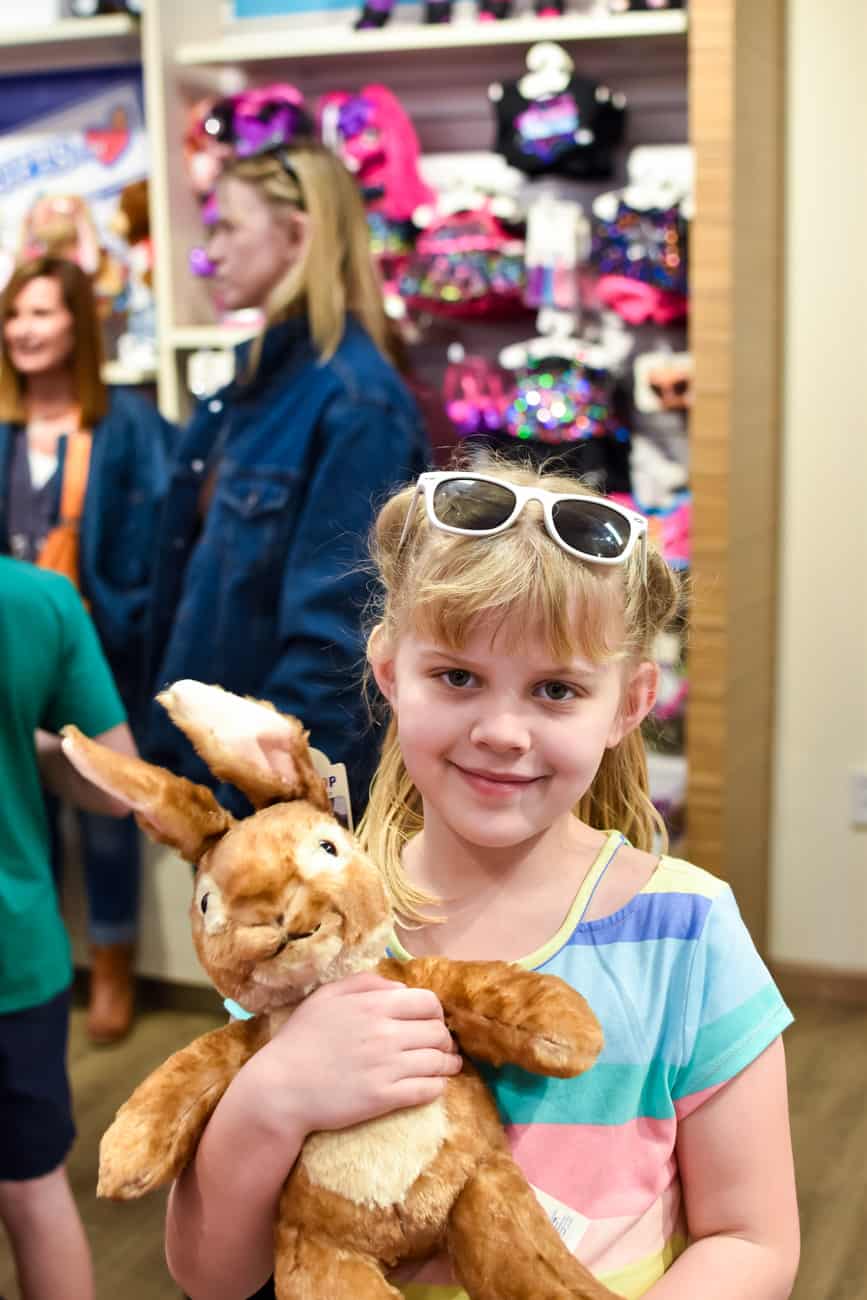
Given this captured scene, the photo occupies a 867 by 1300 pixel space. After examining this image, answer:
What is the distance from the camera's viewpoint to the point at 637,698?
3.07 ft

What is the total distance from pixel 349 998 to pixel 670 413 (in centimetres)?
230

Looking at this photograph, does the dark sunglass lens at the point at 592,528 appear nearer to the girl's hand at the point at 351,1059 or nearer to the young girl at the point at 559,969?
the young girl at the point at 559,969

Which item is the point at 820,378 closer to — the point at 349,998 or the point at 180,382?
the point at 180,382

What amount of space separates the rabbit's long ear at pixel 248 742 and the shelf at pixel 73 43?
8.95 feet

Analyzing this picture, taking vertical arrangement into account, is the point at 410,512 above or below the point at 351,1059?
above

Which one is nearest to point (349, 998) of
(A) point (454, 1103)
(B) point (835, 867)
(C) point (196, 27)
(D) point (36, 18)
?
(A) point (454, 1103)

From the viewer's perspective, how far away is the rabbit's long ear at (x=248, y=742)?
0.77 metres

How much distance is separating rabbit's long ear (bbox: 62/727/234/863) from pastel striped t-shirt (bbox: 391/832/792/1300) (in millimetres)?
212

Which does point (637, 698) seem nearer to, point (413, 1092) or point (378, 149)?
point (413, 1092)

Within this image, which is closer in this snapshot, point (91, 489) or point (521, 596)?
point (521, 596)

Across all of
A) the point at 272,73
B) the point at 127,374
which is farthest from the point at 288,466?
the point at 272,73

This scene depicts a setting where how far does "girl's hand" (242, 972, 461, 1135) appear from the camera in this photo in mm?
761

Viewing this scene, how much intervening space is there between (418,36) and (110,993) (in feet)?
6.67

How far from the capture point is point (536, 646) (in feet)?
2.73
